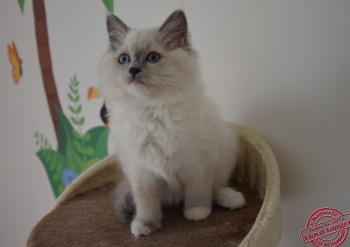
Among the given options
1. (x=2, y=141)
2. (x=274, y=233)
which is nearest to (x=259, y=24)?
(x=274, y=233)

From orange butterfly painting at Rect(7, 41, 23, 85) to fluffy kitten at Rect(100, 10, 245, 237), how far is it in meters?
1.61

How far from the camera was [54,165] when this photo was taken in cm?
253

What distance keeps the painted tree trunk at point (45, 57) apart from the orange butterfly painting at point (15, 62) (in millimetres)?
278

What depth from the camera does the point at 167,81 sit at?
1011 mm

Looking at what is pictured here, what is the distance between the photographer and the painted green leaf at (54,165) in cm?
248

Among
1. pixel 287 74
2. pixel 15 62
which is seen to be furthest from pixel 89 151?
pixel 287 74

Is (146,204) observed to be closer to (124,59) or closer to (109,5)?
(124,59)

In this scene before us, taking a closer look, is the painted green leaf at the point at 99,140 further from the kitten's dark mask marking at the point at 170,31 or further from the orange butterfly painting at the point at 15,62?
the kitten's dark mask marking at the point at 170,31

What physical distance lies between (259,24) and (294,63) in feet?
0.71

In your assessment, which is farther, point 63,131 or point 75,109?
point 63,131

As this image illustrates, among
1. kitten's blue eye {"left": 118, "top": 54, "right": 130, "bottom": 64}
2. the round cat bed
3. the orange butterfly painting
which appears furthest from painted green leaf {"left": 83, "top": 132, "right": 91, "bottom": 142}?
kitten's blue eye {"left": 118, "top": 54, "right": 130, "bottom": 64}

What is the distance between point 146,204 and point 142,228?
0.29ft

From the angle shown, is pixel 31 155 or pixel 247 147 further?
pixel 31 155

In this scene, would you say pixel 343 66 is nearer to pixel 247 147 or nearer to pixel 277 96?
pixel 277 96
